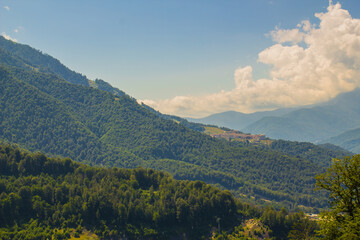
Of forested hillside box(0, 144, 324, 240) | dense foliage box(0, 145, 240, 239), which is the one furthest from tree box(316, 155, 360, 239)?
dense foliage box(0, 145, 240, 239)

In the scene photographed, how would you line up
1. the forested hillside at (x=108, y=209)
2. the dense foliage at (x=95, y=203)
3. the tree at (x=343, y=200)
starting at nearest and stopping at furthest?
the tree at (x=343, y=200)
the forested hillside at (x=108, y=209)
the dense foliage at (x=95, y=203)

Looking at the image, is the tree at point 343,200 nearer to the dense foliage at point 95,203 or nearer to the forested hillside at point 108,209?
the forested hillside at point 108,209

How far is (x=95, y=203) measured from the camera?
16462cm

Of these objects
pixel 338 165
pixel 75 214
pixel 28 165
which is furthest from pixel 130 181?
pixel 338 165

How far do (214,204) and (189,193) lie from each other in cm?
1716

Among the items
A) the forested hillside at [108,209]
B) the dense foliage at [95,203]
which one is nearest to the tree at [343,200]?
the forested hillside at [108,209]

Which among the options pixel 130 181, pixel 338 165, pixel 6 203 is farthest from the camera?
pixel 130 181

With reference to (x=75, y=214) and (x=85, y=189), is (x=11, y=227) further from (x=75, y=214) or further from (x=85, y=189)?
(x=85, y=189)

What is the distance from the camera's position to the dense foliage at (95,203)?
151 metres

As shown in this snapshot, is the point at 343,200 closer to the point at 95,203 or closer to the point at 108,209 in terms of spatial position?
the point at 108,209

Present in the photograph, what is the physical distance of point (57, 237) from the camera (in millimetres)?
139000

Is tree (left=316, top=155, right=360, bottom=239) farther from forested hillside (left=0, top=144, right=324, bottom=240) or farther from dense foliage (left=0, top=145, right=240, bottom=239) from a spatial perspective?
dense foliage (left=0, top=145, right=240, bottom=239)

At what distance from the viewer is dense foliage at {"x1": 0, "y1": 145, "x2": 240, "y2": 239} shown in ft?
496

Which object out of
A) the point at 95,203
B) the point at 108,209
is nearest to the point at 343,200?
the point at 108,209
